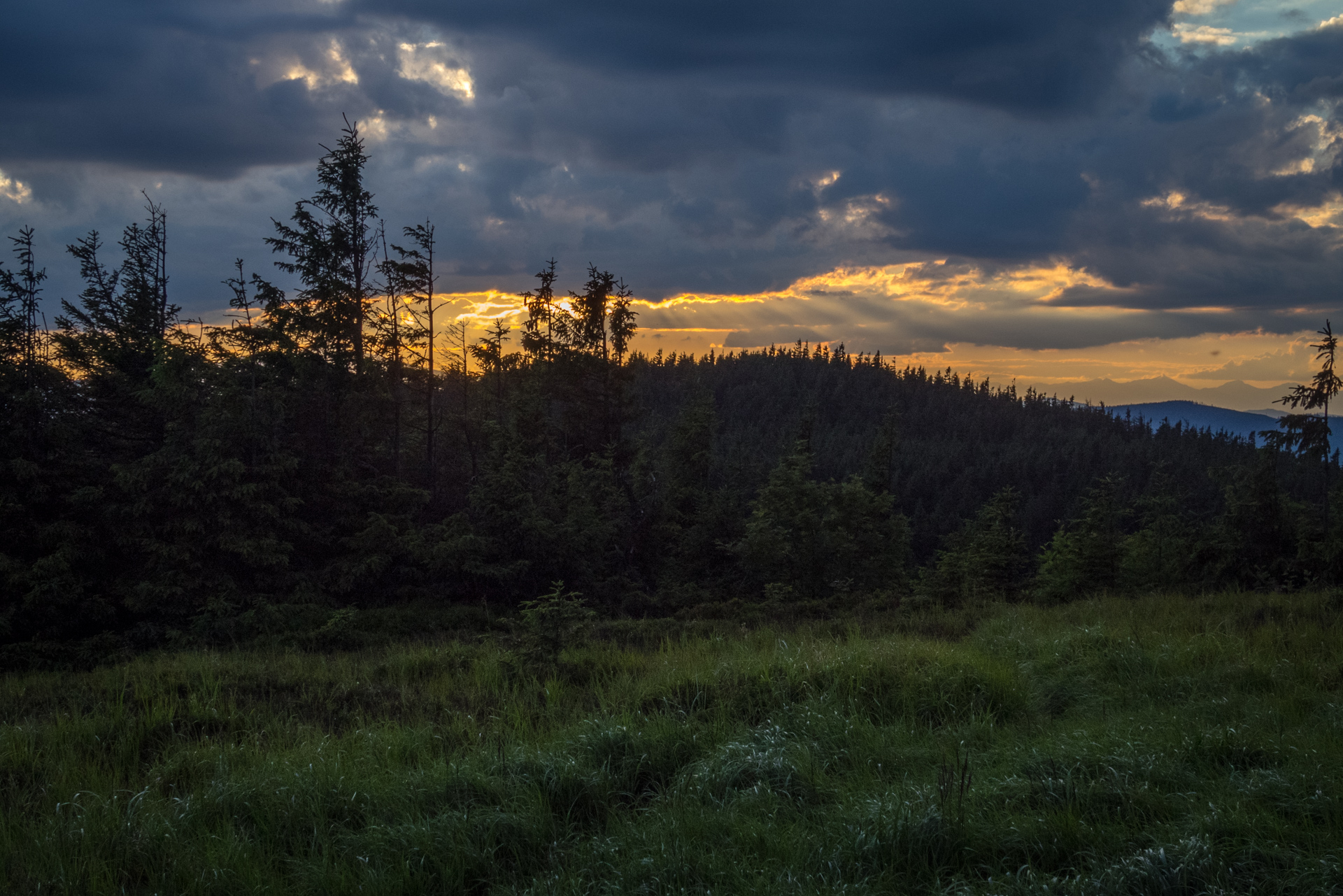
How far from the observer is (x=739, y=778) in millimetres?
4496

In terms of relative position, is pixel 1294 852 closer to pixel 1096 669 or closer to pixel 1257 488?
pixel 1096 669

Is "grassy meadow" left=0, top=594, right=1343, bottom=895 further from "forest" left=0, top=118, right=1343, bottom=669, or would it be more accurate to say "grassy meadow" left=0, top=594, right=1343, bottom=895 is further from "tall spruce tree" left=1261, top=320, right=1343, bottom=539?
"tall spruce tree" left=1261, top=320, right=1343, bottom=539

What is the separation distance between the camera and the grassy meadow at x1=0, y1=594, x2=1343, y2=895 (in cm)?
354

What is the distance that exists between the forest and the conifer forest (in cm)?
15

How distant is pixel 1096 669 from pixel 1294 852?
11.4 feet

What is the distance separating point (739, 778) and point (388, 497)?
21.2 meters

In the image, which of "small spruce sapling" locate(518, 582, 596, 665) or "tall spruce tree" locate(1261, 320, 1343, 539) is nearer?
"small spruce sapling" locate(518, 582, 596, 665)

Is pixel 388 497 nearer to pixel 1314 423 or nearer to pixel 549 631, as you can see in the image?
pixel 549 631

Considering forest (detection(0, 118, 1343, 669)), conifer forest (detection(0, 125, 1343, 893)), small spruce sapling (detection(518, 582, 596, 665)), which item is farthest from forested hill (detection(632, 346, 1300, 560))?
small spruce sapling (detection(518, 582, 596, 665))

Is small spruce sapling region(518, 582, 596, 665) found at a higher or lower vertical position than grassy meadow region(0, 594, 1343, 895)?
lower

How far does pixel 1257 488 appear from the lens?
928 inches

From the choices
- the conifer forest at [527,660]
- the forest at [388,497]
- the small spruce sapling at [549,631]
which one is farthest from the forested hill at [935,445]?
the small spruce sapling at [549,631]

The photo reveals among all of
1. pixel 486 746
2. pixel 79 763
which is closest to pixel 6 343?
pixel 79 763

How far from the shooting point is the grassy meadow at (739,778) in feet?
11.6
